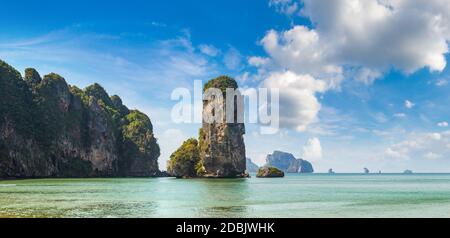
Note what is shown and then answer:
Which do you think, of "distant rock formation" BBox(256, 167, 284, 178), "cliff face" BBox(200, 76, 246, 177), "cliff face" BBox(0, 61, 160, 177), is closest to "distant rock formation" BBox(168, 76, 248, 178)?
"cliff face" BBox(200, 76, 246, 177)

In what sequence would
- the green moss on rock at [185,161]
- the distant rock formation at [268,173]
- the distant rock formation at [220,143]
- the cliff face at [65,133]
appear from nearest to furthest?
the distant rock formation at [220,143], the green moss on rock at [185,161], the cliff face at [65,133], the distant rock formation at [268,173]

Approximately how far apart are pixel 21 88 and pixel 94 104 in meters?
28.1

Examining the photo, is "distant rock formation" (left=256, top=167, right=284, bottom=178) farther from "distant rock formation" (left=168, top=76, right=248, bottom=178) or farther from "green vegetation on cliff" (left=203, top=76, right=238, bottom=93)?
"green vegetation on cliff" (left=203, top=76, right=238, bottom=93)

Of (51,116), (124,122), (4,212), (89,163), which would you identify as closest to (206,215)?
(4,212)

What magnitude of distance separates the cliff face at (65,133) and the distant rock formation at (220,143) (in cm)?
3843

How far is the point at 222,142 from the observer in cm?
11119

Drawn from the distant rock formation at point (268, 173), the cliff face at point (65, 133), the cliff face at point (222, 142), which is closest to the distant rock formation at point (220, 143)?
the cliff face at point (222, 142)

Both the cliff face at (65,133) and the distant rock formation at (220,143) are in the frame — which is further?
the cliff face at (65,133)

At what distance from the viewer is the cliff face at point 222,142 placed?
110 meters

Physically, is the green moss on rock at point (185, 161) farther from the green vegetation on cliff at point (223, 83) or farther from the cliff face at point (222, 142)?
the green vegetation on cliff at point (223, 83)

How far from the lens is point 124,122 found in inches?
6993

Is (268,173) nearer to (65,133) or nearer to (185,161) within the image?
(185,161)
